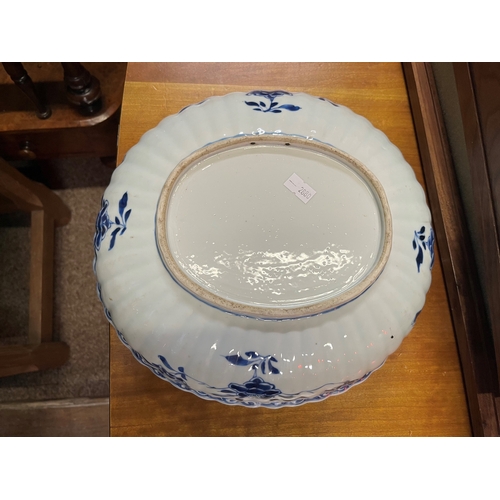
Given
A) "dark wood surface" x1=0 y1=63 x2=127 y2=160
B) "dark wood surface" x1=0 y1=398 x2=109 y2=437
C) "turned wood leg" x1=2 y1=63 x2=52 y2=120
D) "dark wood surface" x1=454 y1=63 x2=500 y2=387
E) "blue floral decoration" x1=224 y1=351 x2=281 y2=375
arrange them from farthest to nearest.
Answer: "dark wood surface" x1=0 y1=398 x2=109 y2=437 < "dark wood surface" x1=0 y1=63 x2=127 y2=160 < "turned wood leg" x1=2 y1=63 x2=52 y2=120 < "dark wood surface" x1=454 y1=63 x2=500 y2=387 < "blue floral decoration" x1=224 y1=351 x2=281 y2=375

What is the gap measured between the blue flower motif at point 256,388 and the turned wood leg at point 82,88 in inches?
25.4

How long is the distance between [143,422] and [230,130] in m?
0.40

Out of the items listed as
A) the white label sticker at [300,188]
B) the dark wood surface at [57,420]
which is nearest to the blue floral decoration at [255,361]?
the white label sticker at [300,188]

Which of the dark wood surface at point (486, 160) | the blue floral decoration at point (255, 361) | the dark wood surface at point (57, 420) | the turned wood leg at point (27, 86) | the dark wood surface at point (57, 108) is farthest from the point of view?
the dark wood surface at point (57, 420)

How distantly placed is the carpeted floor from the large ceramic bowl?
70cm

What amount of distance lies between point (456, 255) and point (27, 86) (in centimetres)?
76

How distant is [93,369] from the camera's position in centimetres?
108

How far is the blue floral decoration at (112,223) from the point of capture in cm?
45

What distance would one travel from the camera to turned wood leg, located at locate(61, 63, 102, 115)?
30.6 inches

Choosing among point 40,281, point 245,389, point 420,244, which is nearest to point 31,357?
point 40,281

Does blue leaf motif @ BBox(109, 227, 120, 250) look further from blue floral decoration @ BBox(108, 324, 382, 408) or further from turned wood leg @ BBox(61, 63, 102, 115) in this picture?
turned wood leg @ BBox(61, 63, 102, 115)

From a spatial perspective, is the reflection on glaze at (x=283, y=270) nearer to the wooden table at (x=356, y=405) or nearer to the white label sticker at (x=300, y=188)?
the white label sticker at (x=300, y=188)

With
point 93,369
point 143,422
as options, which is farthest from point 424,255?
point 93,369

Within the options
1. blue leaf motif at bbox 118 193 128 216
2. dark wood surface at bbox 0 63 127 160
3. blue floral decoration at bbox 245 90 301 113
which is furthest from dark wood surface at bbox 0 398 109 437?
blue floral decoration at bbox 245 90 301 113
